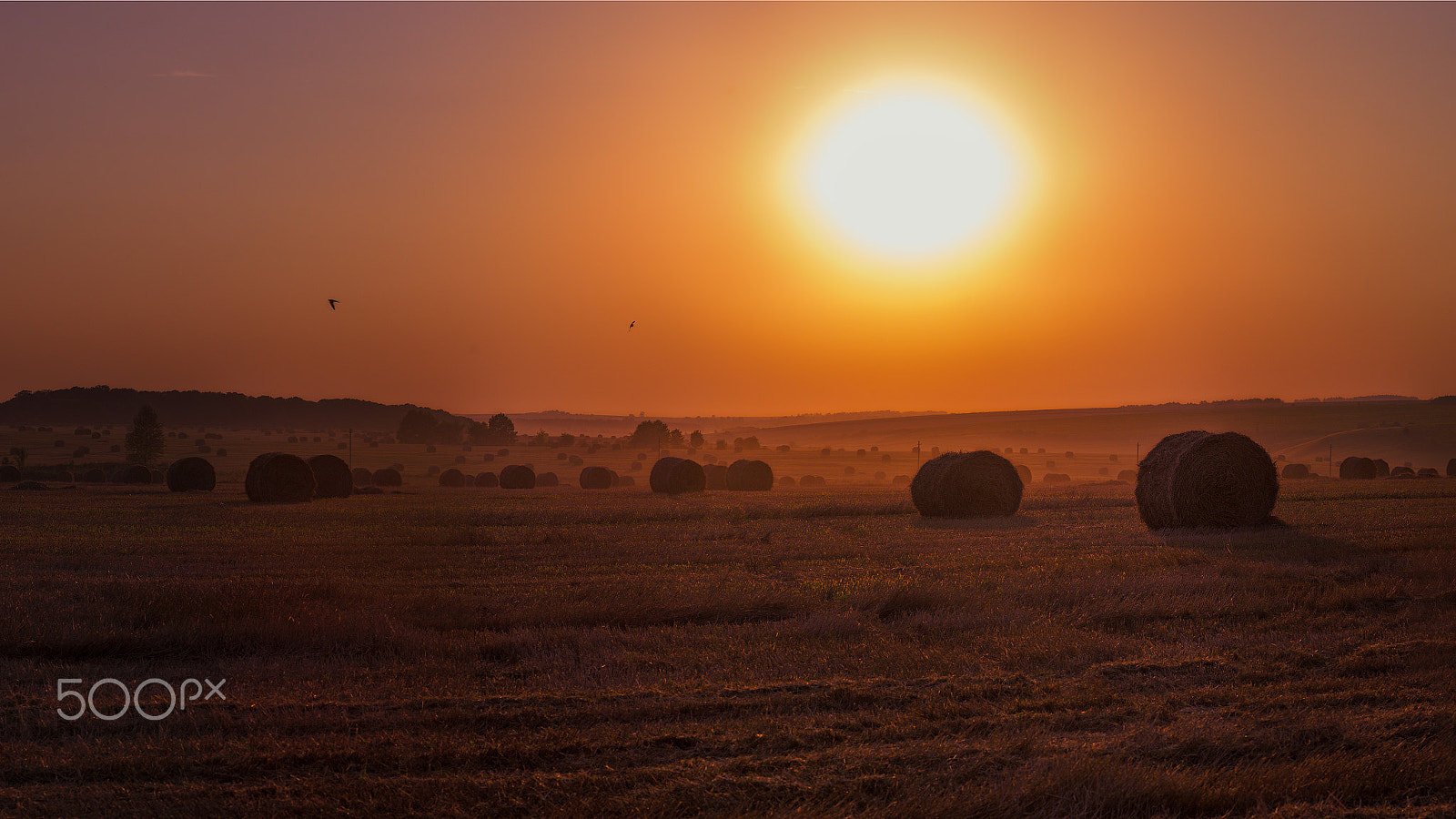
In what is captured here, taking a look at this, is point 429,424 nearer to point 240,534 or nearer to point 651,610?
point 240,534

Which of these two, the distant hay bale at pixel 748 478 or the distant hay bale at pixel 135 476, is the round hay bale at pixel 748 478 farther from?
the distant hay bale at pixel 135 476

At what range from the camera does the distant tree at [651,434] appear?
8394 centimetres

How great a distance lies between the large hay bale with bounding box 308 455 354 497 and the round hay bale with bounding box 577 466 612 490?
11240 millimetres

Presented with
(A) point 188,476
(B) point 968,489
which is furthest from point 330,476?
(B) point 968,489

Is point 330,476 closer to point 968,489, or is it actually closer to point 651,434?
point 968,489

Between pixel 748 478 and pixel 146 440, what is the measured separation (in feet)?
134

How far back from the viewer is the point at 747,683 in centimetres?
704

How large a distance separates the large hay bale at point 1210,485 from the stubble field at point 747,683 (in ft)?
16.8

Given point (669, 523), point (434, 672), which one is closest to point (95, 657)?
point (434, 672)

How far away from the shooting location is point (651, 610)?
9.88m

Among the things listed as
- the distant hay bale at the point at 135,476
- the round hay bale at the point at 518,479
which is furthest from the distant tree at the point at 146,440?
the round hay bale at the point at 518,479

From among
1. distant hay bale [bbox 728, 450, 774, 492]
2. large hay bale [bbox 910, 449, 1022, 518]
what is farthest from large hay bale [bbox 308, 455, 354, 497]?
large hay bale [bbox 910, 449, 1022, 518]
